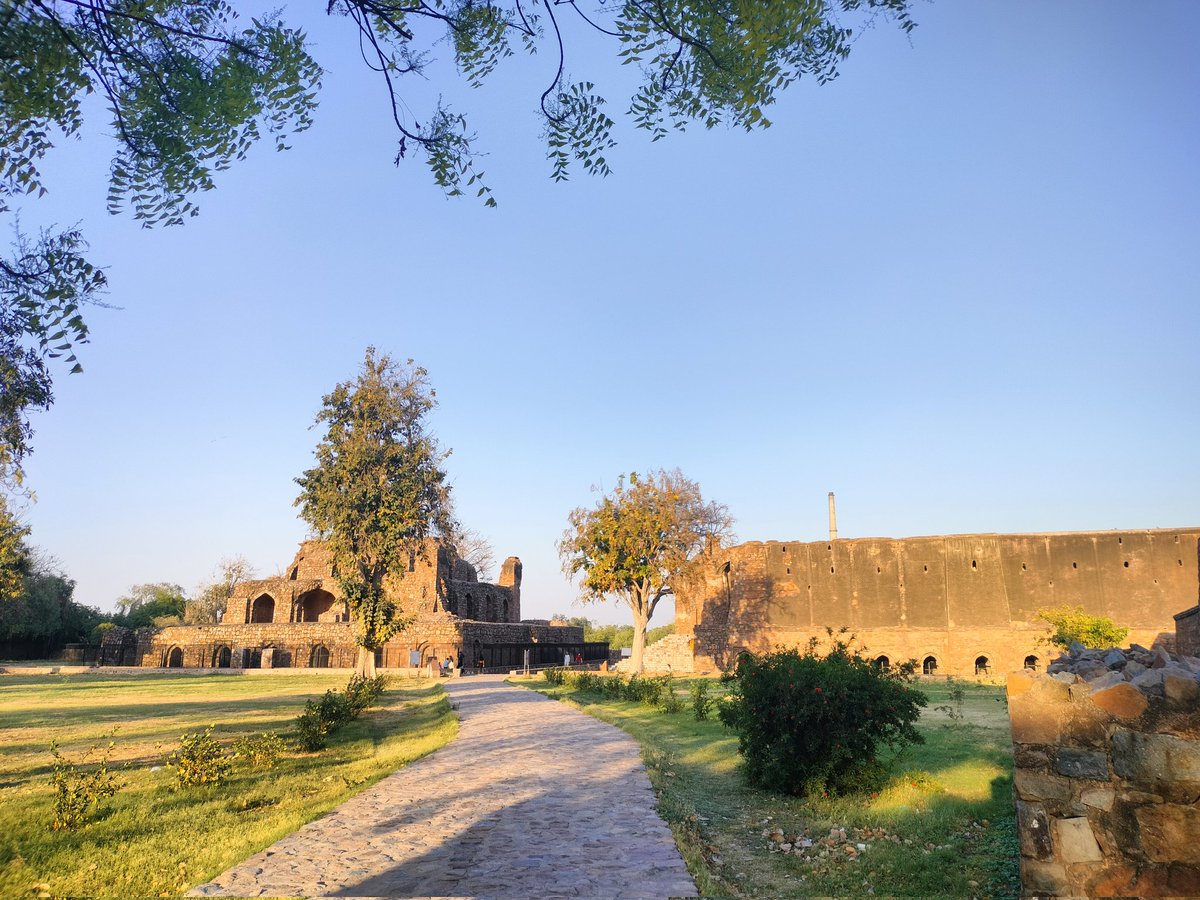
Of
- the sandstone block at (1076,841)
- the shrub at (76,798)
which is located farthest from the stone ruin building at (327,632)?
the sandstone block at (1076,841)

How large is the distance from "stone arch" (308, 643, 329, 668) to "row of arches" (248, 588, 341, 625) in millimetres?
5777

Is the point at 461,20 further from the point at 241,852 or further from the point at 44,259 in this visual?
the point at 241,852

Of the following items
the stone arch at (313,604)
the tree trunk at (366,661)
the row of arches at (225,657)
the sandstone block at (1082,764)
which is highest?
the stone arch at (313,604)

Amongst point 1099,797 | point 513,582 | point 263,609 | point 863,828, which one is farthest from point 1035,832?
point 513,582

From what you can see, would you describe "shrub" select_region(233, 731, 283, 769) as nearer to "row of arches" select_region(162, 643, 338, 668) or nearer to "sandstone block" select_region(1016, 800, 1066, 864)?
"sandstone block" select_region(1016, 800, 1066, 864)

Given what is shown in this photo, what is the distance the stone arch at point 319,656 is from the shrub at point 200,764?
31.8 m

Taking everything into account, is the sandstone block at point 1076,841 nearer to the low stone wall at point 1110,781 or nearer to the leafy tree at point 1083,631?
the low stone wall at point 1110,781

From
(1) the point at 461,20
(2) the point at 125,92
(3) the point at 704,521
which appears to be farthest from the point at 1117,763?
(3) the point at 704,521

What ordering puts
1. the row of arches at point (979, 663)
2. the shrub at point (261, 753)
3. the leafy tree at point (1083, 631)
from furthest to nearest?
1. the row of arches at point (979, 663)
2. the leafy tree at point (1083, 631)
3. the shrub at point (261, 753)

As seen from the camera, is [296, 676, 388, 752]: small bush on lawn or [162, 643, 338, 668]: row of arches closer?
[296, 676, 388, 752]: small bush on lawn

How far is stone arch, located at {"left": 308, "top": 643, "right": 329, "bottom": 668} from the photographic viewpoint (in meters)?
38.1

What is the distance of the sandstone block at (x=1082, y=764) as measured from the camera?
3.92 m

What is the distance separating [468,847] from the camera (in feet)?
17.7

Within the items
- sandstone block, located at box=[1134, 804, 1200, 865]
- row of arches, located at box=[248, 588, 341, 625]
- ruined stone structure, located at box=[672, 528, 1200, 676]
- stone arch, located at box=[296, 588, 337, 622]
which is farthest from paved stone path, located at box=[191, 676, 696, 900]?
row of arches, located at box=[248, 588, 341, 625]
